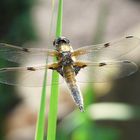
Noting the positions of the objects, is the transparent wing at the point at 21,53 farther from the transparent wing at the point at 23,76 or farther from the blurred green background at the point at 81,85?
the blurred green background at the point at 81,85

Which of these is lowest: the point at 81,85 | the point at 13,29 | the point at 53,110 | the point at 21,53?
the point at 53,110

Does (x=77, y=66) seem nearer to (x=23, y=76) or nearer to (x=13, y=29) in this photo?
(x=23, y=76)

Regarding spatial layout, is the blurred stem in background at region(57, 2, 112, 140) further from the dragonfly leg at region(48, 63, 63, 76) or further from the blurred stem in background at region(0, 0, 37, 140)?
the blurred stem in background at region(0, 0, 37, 140)

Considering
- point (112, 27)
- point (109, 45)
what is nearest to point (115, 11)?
point (112, 27)

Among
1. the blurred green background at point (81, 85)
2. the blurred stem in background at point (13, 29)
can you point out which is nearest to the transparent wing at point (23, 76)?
the blurred green background at point (81, 85)

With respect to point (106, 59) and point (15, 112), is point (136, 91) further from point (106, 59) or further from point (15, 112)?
point (106, 59)

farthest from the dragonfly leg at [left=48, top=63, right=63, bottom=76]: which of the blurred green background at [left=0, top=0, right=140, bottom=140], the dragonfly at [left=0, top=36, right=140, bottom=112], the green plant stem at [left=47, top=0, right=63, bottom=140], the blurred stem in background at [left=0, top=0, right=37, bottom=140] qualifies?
the blurred stem in background at [left=0, top=0, right=37, bottom=140]

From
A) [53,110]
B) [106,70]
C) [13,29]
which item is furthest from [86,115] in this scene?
[13,29]
